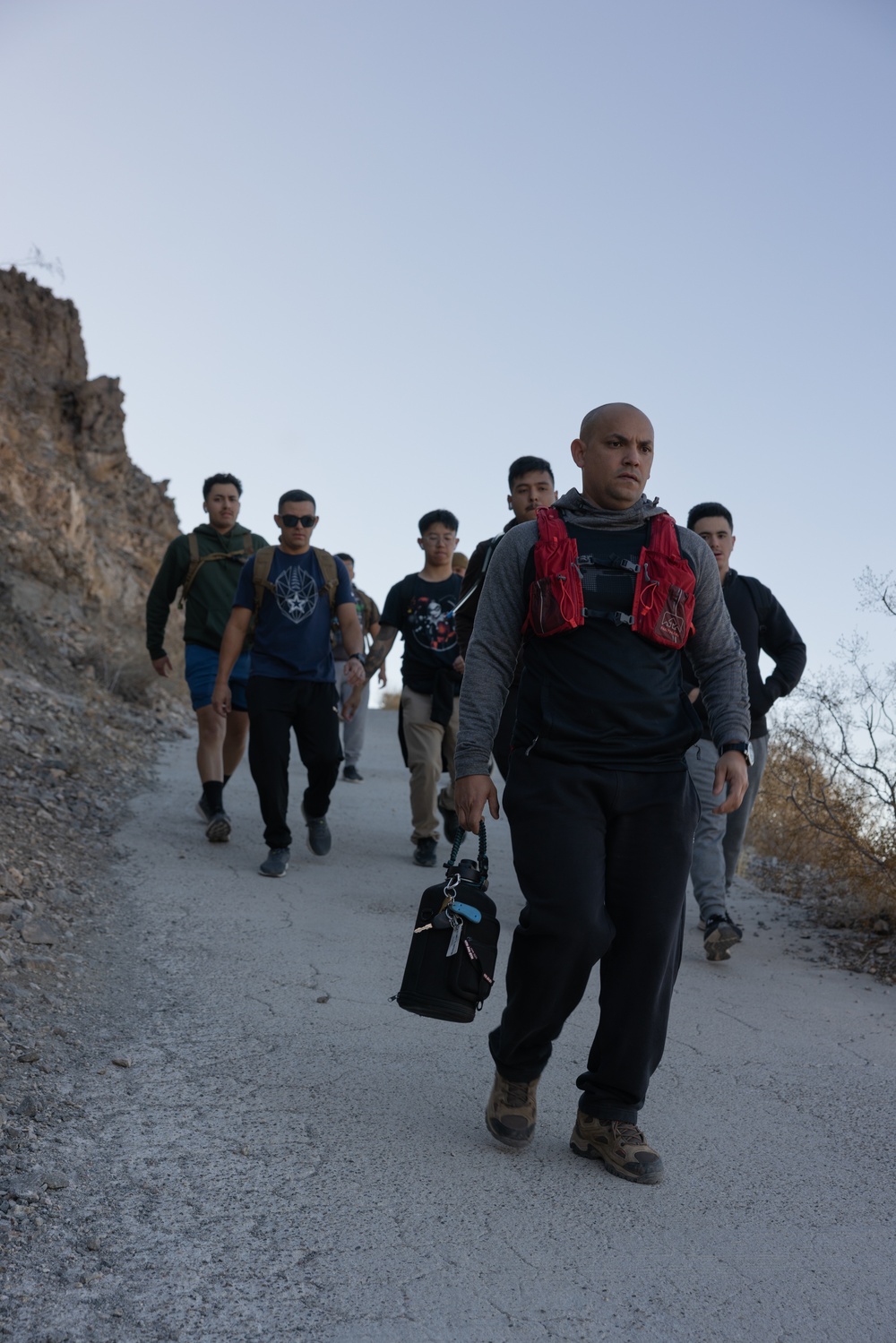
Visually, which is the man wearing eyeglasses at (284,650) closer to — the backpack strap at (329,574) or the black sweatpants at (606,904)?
the backpack strap at (329,574)

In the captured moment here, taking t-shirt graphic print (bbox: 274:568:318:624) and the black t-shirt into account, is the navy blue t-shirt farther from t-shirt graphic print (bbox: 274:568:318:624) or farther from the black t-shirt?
the black t-shirt

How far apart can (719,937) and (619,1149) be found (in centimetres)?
278

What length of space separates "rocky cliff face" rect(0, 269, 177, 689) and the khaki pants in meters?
5.38

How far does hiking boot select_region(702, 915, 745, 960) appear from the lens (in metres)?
5.89

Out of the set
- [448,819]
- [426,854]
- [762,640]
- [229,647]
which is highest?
[762,640]

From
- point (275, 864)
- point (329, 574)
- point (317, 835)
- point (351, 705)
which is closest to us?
point (275, 864)

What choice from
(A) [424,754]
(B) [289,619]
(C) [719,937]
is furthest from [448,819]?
(C) [719,937]

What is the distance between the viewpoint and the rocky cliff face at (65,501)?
14.7m

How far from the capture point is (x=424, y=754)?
26.3ft

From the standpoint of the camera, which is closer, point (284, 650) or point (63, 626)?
point (284, 650)

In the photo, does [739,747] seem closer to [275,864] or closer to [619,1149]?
[619,1149]

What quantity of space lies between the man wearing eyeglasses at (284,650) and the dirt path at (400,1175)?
73.9 inches

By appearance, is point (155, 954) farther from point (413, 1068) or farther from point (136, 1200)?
point (136, 1200)

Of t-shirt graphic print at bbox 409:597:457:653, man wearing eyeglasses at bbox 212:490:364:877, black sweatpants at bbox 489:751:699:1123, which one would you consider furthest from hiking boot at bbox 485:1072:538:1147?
t-shirt graphic print at bbox 409:597:457:653
